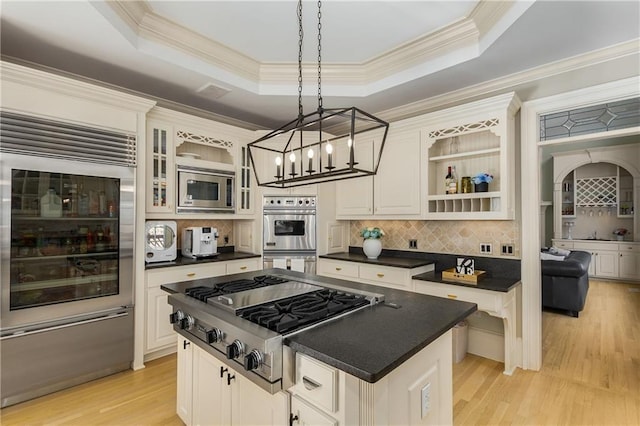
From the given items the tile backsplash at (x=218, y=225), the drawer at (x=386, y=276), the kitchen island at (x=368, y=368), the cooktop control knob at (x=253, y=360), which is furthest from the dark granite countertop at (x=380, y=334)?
the tile backsplash at (x=218, y=225)

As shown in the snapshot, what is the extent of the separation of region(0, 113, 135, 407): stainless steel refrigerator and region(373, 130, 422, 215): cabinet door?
2572mm

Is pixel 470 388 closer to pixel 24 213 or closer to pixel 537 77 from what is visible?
pixel 537 77

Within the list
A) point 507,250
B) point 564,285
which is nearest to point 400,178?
point 507,250

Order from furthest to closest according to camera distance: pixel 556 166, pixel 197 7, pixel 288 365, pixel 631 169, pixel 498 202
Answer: pixel 556 166 < pixel 631 169 < pixel 498 202 < pixel 197 7 < pixel 288 365

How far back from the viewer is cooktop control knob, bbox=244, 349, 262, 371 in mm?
1322

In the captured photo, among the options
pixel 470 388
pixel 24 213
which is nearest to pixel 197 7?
pixel 24 213

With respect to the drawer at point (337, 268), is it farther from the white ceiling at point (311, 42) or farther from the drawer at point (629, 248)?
the drawer at point (629, 248)

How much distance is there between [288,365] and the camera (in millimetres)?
1348

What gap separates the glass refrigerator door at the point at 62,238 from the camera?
238cm

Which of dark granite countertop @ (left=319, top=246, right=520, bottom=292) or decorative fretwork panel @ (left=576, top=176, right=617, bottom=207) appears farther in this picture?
decorative fretwork panel @ (left=576, top=176, right=617, bottom=207)

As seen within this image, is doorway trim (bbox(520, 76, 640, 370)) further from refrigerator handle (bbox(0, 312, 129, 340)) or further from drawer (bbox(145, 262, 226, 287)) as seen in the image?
refrigerator handle (bbox(0, 312, 129, 340))

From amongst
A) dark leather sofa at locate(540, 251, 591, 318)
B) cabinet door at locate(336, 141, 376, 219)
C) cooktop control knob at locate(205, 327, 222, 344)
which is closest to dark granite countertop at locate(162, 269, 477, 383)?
cooktop control knob at locate(205, 327, 222, 344)

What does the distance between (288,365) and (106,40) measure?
2.56 meters

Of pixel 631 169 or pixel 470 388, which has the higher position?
pixel 631 169
